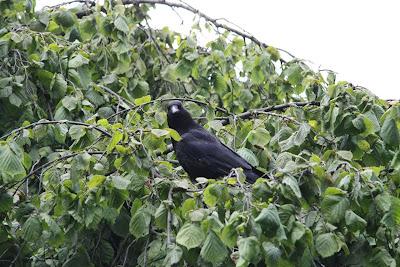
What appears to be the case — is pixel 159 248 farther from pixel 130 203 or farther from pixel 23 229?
pixel 23 229

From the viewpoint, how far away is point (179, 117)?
5781mm

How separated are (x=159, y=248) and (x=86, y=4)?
3.65m

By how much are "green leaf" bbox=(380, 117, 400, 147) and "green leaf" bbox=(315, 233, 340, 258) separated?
31.4 inches

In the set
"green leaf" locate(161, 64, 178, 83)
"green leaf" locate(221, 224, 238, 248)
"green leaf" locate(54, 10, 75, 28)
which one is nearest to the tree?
"green leaf" locate(221, 224, 238, 248)

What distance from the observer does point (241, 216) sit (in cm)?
337

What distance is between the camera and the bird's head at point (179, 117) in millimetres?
5754

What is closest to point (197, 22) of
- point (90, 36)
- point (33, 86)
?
point (90, 36)

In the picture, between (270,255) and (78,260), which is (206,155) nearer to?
(78,260)

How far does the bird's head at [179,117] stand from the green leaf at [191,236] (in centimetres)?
224

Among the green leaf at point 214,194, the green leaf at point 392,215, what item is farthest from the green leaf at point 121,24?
the green leaf at point 392,215

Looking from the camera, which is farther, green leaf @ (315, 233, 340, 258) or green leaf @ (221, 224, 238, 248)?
green leaf @ (315, 233, 340, 258)

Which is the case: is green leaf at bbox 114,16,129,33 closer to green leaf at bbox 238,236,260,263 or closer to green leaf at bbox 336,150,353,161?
green leaf at bbox 336,150,353,161

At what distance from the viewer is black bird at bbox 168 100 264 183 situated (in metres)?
5.12

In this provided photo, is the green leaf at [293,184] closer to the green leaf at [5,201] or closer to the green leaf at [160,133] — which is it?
the green leaf at [160,133]
